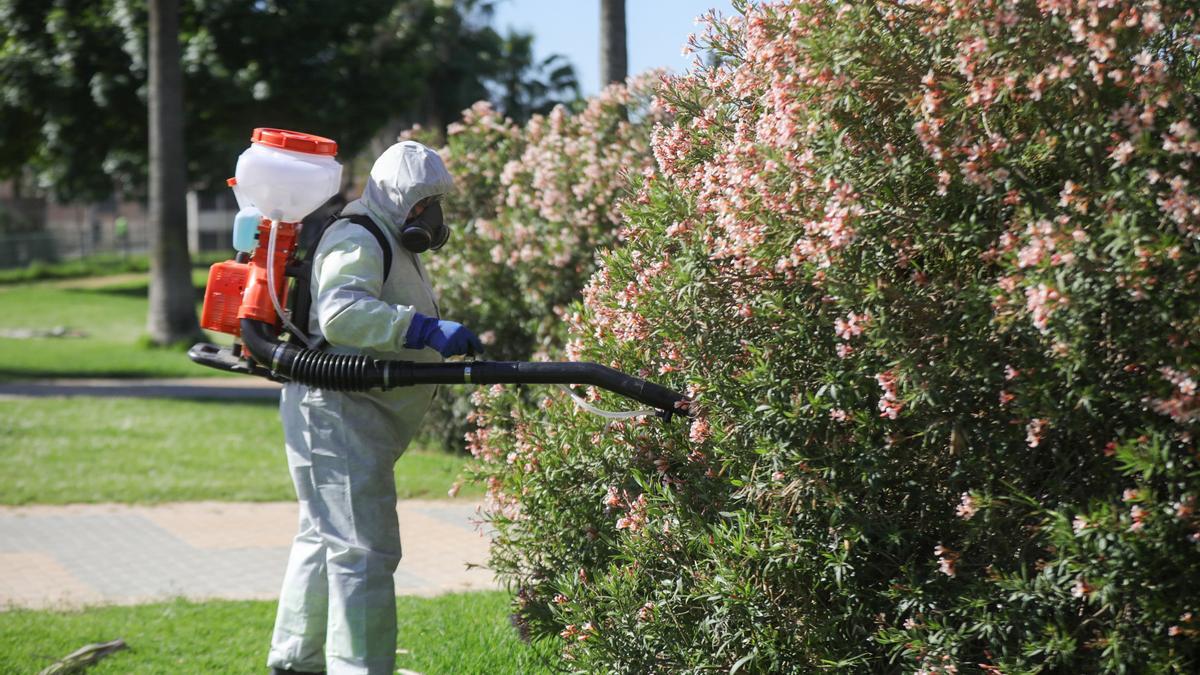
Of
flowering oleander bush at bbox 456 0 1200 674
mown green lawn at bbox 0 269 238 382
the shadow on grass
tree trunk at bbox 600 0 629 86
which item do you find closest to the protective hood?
flowering oleander bush at bbox 456 0 1200 674

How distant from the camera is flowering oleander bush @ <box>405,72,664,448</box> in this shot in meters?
Answer: 8.05

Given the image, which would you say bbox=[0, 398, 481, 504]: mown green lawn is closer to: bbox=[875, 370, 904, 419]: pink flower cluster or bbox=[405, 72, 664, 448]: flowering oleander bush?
bbox=[405, 72, 664, 448]: flowering oleander bush

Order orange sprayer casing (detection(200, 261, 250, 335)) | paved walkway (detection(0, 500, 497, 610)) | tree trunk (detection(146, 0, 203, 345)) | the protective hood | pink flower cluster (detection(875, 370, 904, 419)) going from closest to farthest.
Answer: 1. pink flower cluster (detection(875, 370, 904, 419))
2. the protective hood
3. orange sprayer casing (detection(200, 261, 250, 335))
4. paved walkway (detection(0, 500, 497, 610))
5. tree trunk (detection(146, 0, 203, 345))

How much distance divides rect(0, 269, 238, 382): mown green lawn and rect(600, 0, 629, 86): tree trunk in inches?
332

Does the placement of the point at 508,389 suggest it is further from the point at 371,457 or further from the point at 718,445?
the point at 718,445

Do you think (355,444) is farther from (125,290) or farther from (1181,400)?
(125,290)

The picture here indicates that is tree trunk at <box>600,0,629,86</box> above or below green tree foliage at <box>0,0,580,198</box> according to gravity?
below

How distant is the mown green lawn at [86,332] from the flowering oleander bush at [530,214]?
840 centimetres

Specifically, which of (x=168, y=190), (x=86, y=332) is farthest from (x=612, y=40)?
(x=86, y=332)

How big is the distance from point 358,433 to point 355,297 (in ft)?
1.60

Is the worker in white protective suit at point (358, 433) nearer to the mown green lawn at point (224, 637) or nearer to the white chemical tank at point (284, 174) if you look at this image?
the white chemical tank at point (284, 174)

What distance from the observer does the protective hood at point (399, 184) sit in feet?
13.1

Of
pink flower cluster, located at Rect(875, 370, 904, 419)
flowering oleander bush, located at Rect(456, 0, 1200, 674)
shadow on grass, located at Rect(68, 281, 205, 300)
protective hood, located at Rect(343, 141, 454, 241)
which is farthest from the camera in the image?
shadow on grass, located at Rect(68, 281, 205, 300)

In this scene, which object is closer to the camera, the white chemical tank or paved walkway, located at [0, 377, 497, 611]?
the white chemical tank
